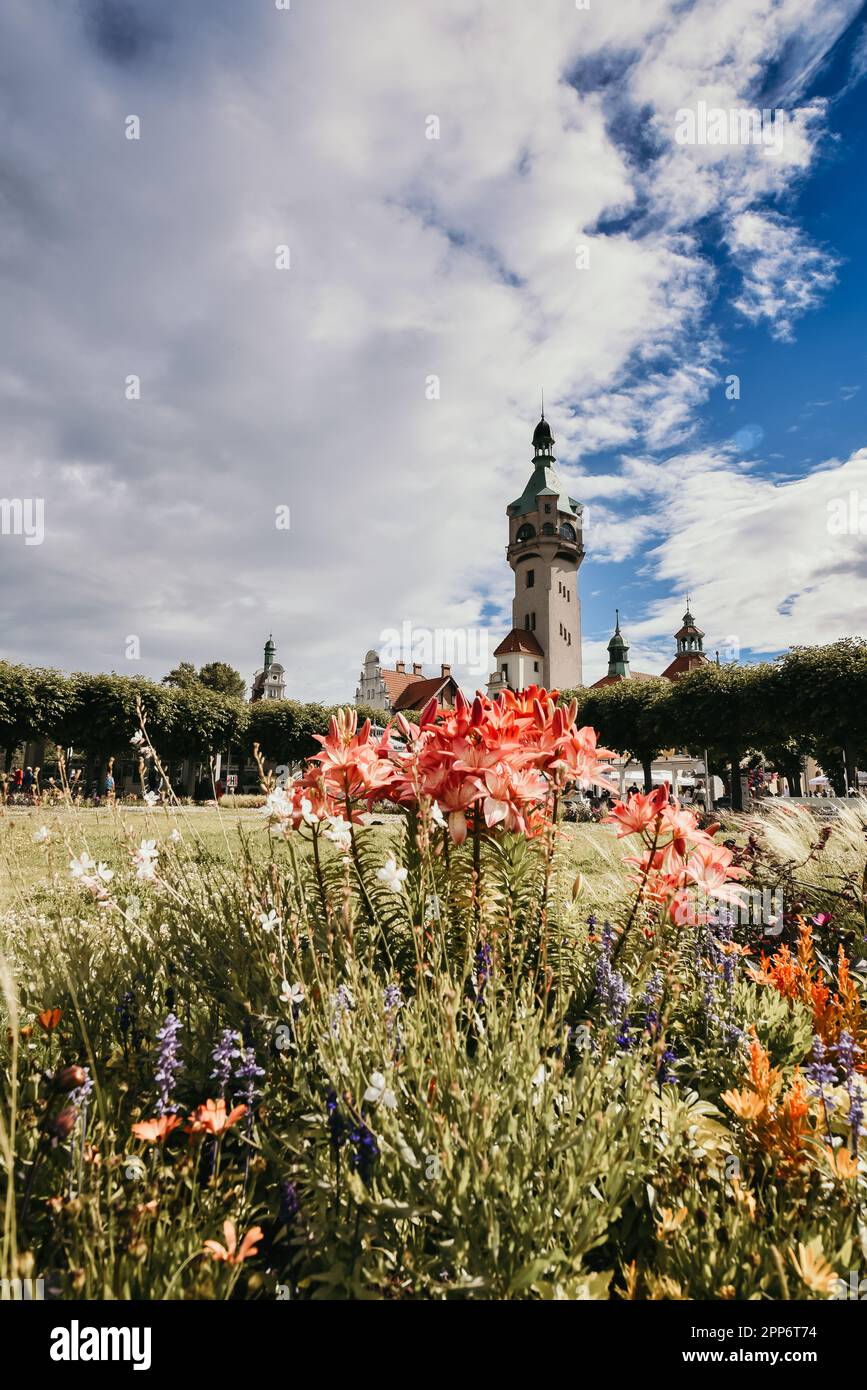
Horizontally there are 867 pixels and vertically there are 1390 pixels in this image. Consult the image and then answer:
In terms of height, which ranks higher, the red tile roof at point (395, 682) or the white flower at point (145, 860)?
the red tile roof at point (395, 682)

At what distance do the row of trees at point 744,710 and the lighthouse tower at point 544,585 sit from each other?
25789 millimetres

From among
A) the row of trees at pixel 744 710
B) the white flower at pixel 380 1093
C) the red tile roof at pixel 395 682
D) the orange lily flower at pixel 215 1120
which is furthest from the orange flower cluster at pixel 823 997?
the red tile roof at pixel 395 682

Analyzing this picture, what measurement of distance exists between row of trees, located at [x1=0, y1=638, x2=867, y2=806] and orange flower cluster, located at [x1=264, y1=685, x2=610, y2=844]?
26.1m

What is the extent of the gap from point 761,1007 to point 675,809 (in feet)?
2.62

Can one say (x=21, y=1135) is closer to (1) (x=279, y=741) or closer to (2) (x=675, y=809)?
(2) (x=675, y=809)

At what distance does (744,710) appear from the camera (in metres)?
28.3

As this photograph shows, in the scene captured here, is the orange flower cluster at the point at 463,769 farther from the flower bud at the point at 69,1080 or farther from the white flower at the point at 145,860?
the flower bud at the point at 69,1080

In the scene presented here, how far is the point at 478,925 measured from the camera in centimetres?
219

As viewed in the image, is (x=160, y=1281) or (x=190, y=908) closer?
(x=160, y=1281)

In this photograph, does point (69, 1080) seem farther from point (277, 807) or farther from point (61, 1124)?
point (277, 807)

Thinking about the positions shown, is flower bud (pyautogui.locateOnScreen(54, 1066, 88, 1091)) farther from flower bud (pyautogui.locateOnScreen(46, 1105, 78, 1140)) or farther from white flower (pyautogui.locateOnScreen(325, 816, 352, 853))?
white flower (pyautogui.locateOnScreen(325, 816, 352, 853))

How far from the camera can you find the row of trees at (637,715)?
25.4 m
